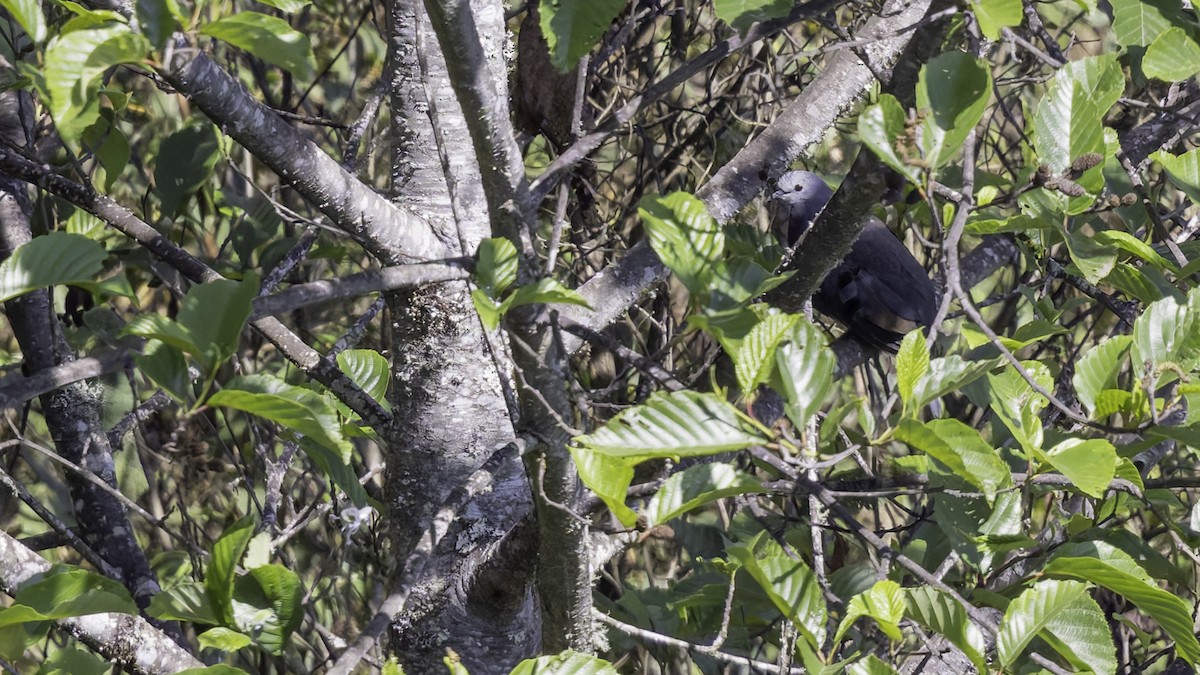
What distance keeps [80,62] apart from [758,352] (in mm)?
626

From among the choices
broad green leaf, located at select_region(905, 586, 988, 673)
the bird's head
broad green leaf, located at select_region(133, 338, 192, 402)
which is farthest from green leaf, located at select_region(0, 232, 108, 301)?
the bird's head

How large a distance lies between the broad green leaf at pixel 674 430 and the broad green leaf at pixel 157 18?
1.62ft

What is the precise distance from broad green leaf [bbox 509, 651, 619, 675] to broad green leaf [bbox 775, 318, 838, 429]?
0.31 metres

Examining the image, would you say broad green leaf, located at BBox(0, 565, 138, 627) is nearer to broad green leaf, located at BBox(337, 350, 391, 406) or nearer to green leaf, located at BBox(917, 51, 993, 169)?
broad green leaf, located at BBox(337, 350, 391, 406)

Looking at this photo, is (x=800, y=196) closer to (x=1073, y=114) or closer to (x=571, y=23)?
(x=1073, y=114)

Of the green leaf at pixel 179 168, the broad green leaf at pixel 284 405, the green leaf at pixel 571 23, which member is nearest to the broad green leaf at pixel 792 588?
the broad green leaf at pixel 284 405

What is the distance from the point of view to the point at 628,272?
1735 mm

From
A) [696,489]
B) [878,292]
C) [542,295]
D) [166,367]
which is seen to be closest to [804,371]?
[696,489]

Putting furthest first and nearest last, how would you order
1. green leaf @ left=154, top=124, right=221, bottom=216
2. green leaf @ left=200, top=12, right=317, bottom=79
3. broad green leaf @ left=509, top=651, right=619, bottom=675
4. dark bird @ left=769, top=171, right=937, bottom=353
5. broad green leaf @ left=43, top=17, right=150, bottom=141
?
dark bird @ left=769, top=171, right=937, bottom=353
green leaf @ left=154, top=124, right=221, bottom=216
broad green leaf @ left=509, top=651, right=619, bottom=675
green leaf @ left=200, top=12, right=317, bottom=79
broad green leaf @ left=43, top=17, right=150, bottom=141

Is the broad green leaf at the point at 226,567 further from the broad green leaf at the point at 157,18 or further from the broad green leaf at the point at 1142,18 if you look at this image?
the broad green leaf at the point at 1142,18

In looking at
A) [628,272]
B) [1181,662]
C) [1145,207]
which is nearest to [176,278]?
[628,272]

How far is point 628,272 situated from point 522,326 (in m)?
0.63

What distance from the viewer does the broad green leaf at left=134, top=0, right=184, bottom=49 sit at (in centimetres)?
82

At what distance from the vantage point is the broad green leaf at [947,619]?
102 centimetres
